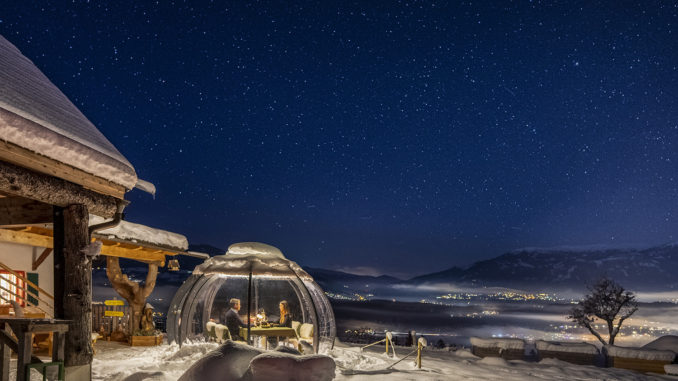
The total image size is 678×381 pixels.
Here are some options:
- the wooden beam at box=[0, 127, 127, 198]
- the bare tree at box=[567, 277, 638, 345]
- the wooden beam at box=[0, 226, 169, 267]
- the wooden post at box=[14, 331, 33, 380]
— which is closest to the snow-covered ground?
the wooden beam at box=[0, 226, 169, 267]

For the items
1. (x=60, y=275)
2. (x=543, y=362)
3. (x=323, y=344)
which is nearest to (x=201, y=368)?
(x=60, y=275)

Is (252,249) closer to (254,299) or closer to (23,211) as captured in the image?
(254,299)

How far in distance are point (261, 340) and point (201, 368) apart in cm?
590

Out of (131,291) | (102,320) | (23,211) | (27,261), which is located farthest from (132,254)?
(23,211)

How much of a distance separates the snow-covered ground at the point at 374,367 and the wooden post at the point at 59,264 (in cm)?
265

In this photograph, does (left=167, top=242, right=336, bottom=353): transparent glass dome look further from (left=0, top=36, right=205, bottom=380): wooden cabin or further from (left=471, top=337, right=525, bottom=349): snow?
(left=471, top=337, right=525, bottom=349): snow

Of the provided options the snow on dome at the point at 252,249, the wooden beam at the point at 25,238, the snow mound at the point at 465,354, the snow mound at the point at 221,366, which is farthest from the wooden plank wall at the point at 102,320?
the snow mound at the point at 465,354

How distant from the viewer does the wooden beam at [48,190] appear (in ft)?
13.0

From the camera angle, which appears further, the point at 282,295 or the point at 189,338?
the point at 282,295

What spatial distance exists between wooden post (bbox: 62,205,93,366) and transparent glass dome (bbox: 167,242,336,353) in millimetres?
4217

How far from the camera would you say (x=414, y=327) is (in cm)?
9100

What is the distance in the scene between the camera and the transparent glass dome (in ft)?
30.3

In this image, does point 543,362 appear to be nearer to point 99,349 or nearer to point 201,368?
point 201,368

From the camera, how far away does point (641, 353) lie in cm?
1126
